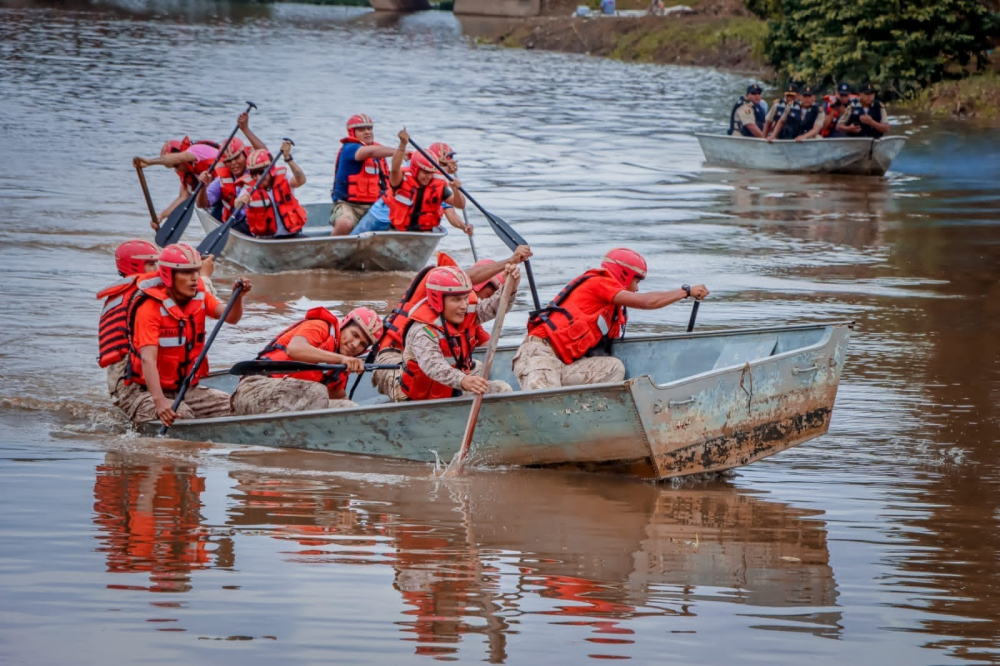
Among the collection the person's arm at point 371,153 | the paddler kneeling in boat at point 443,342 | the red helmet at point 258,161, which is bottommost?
the paddler kneeling in boat at point 443,342

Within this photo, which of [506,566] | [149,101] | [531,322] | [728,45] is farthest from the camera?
[728,45]

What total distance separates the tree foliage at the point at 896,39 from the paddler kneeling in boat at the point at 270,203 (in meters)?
21.1

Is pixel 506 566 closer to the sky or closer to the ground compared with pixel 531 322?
closer to the ground

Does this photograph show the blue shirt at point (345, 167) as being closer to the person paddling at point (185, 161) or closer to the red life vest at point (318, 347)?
the person paddling at point (185, 161)

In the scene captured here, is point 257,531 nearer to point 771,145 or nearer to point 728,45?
point 771,145

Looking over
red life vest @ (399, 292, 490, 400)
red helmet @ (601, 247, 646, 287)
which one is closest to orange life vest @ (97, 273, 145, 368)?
red life vest @ (399, 292, 490, 400)

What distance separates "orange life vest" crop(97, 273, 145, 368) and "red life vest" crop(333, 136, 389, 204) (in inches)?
260

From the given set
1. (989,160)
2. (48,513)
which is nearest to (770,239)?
(989,160)

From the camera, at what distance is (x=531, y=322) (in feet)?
29.3

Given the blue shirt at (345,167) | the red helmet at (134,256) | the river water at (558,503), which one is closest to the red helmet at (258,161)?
the blue shirt at (345,167)

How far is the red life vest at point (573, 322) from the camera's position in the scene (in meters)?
8.80

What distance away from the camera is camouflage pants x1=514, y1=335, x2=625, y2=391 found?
8.62 meters

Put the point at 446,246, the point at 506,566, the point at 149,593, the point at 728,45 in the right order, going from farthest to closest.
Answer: the point at 728,45 → the point at 446,246 → the point at 506,566 → the point at 149,593

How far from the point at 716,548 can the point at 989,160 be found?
19425 mm
